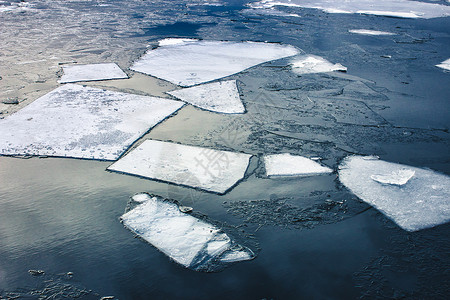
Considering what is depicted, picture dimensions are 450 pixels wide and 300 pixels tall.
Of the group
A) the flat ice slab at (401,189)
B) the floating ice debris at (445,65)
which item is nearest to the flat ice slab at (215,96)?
the flat ice slab at (401,189)

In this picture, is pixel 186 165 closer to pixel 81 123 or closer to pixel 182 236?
pixel 182 236

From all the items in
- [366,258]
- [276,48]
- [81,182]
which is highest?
[276,48]

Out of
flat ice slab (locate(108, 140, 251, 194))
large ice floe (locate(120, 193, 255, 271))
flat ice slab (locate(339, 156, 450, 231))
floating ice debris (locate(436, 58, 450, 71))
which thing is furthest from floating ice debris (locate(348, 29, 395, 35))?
large ice floe (locate(120, 193, 255, 271))

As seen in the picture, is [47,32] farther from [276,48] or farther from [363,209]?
[363,209]

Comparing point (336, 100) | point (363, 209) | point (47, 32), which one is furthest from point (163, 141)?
point (47, 32)

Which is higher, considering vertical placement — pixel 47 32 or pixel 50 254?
pixel 47 32

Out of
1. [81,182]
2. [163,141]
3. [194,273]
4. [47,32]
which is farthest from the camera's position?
[47,32]

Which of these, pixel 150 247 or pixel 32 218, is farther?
pixel 32 218

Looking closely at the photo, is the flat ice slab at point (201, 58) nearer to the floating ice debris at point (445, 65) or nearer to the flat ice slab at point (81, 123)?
the flat ice slab at point (81, 123)
